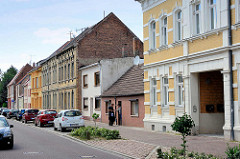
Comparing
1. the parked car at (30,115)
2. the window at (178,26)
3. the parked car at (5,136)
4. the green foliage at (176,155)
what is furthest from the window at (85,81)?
the green foliage at (176,155)

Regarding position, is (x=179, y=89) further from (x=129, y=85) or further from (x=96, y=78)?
(x=96, y=78)

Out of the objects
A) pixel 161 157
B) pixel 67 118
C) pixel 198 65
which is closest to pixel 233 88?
pixel 198 65

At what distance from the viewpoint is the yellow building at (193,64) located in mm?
16031

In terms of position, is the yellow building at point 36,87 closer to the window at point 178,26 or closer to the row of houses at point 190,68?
the row of houses at point 190,68

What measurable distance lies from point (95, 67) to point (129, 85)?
268 inches

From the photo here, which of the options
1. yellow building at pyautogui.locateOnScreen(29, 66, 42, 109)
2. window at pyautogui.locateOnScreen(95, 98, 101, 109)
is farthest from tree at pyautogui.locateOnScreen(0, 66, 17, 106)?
window at pyautogui.locateOnScreen(95, 98, 101, 109)

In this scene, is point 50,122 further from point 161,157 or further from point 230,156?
point 230,156

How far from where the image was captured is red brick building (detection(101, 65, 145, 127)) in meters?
26.9

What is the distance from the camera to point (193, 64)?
61.8 ft

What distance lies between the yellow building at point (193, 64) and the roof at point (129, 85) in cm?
429

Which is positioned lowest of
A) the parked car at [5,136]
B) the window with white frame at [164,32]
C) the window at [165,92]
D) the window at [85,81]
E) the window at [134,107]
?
the parked car at [5,136]

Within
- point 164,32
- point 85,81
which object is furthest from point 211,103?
point 85,81

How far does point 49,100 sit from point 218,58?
41.8 metres

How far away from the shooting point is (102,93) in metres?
34.7
